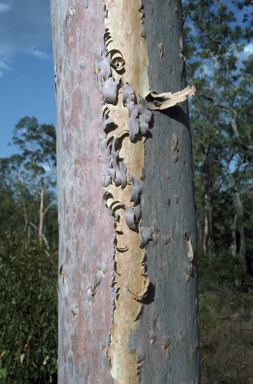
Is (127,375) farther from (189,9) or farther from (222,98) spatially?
(222,98)

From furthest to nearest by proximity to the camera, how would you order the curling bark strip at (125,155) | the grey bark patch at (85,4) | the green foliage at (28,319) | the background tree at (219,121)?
the background tree at (219,121), the green foliage at (28,319), the grey bark patch at (85,4), the curling bark strip at (125,155)

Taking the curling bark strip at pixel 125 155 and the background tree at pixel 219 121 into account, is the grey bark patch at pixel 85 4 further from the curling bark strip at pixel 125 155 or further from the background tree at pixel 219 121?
the background tree at pixel 219 121

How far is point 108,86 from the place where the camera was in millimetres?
1306

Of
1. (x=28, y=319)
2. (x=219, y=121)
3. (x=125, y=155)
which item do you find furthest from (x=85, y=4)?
(x=219, y=121)

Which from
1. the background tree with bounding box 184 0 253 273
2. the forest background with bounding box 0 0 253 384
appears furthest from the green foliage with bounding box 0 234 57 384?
the background tree with bounding box 184 0 253 273

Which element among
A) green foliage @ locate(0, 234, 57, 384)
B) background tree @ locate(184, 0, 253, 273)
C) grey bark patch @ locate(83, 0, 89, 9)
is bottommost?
green foliage @ locate(0, 234, 57, 384)

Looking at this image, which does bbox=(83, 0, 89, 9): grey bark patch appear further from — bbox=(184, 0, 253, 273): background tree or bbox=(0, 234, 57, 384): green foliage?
bbox=(184, 0, 253, 273): background tree

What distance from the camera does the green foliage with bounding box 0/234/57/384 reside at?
399 centimetres

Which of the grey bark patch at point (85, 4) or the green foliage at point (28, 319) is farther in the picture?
the green foliage at point (28, 319)

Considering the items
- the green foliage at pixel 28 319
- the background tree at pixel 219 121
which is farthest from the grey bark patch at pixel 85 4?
the background tree at pixel 219 121

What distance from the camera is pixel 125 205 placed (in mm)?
1267

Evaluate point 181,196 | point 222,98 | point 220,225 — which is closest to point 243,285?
point 222,98

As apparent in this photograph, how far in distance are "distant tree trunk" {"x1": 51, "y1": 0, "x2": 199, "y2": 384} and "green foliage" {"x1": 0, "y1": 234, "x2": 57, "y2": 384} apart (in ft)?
8.86

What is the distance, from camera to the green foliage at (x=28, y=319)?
3.99 meters
